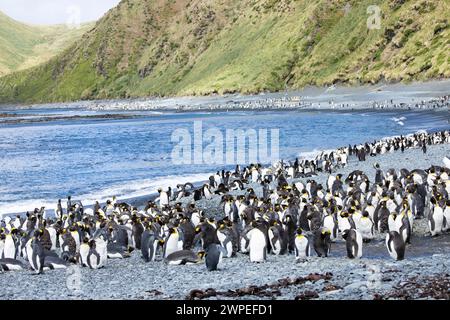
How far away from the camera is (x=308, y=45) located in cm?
13350

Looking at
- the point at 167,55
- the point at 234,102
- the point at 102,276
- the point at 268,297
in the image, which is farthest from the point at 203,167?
the point at 167,55

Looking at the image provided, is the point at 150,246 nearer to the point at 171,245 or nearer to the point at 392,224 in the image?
the point at 171,245

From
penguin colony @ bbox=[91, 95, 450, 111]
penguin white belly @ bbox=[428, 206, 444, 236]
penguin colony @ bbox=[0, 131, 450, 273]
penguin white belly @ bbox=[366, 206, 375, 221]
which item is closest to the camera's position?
penguin colony @ bbox=[0, 131, 450, 273]

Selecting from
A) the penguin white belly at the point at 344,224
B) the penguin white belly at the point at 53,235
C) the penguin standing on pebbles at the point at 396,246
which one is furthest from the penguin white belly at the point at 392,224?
the penguin white belly at the point at 53,235

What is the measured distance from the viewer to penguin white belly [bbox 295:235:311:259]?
15.7m

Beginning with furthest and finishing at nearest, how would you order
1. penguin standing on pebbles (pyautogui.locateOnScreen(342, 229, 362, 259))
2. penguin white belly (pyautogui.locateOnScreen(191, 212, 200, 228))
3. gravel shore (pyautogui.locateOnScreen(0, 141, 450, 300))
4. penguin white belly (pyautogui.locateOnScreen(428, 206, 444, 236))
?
penguin white belly (pyautogui.locateOnScreen(191, 212, 200, 228)) < penguin white belly (pyautogui.locateOnScreen(428, 206, 444, 236)) < penguin standing on pebbles (pyautogui.locateOnScreen(342, 229, 362, 259)) < gravel shore (pyautogui.locateOnScreen(0, 141, 450, 300))

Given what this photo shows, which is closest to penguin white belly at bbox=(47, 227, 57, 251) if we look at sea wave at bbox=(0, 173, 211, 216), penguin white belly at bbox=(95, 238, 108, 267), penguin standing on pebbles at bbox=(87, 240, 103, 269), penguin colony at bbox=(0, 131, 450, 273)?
penguin colony at bbox=(0, 131, 450, 273)

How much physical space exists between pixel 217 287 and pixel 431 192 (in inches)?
417

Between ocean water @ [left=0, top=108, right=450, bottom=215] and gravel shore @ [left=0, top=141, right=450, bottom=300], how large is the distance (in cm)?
1691

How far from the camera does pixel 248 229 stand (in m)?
17.4

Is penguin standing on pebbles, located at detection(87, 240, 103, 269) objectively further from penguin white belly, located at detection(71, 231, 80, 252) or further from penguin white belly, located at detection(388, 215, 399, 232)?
penguin white belly, located at detection(388, 215, 399, 232)

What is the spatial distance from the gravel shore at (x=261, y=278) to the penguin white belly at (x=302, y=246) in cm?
31

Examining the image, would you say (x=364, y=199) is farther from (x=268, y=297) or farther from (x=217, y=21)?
(x=217, y=21)

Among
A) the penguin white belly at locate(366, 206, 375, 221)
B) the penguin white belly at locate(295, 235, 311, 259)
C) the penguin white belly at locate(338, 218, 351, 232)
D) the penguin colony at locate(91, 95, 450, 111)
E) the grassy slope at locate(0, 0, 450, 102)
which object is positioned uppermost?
the grassy slope at locate(0, 0, 450, 102)
